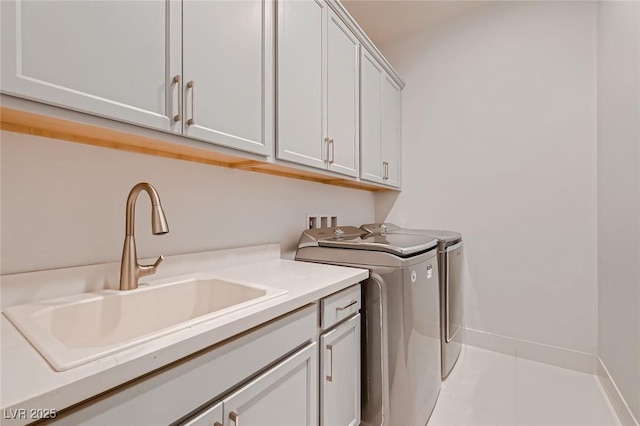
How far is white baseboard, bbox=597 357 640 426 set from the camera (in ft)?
5.14

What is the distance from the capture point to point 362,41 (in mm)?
2096

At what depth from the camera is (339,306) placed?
1.26 m

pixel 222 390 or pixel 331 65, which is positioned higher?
pixel 331 65

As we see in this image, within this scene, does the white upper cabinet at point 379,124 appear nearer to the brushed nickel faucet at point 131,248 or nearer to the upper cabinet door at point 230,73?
the upper cabinet door at point 230,73

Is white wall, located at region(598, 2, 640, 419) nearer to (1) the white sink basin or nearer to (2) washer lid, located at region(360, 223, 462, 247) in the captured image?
(2) washer lid, located at region(360, 223, 462, 247)

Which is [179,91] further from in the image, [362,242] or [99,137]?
[362,242]

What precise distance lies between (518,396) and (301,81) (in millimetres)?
2290

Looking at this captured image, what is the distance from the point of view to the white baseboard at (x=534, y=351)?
2.15 metres

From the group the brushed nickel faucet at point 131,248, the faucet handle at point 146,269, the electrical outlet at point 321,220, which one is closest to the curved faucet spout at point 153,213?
the brushed nickel faucet at point 131,248

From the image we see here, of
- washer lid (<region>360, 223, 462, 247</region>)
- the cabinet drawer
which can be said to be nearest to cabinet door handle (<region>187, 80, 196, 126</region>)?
the cabinet drawer

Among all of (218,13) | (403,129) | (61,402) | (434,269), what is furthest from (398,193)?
(61,402)

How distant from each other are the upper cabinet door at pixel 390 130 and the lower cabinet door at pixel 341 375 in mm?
1492

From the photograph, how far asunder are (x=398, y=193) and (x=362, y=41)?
1403 mm

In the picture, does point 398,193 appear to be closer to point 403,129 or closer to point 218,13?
point 403,129
